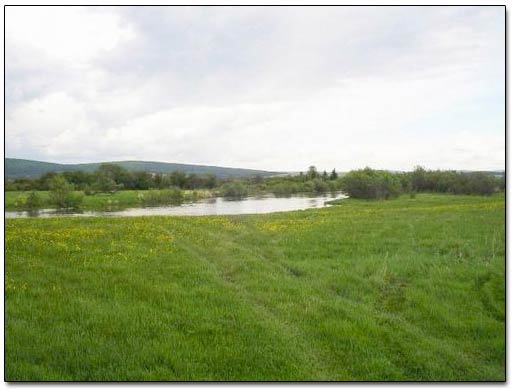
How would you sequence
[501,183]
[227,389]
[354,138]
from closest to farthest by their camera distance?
[227,389]
[501,183]
[354,138]

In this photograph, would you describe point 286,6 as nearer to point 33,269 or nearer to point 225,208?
point 225,208

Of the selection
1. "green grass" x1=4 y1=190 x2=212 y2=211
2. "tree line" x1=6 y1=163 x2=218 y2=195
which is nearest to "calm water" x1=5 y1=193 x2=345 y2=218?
"green grass" x1=4 y1=190 x2=212 y2=211

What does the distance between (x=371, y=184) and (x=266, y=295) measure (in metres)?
1.42

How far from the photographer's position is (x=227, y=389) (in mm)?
3520

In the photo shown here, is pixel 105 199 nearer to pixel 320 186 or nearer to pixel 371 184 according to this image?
pixel 320 186

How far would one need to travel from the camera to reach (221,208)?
4508 millimetres

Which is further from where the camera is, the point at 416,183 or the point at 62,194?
the point at 62,194

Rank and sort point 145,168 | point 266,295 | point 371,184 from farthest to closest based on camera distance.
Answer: point 145,168 < point 371,184 < point 266,295

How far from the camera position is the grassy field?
11.6ft

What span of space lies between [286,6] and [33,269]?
3.17m

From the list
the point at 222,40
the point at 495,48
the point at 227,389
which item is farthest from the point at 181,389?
the point at 495,48

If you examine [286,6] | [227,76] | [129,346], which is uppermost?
[286,6]

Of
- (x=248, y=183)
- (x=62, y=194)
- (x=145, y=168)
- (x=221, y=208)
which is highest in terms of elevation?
(x=145, y=168)

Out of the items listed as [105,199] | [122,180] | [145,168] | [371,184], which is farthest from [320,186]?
[105,199]
